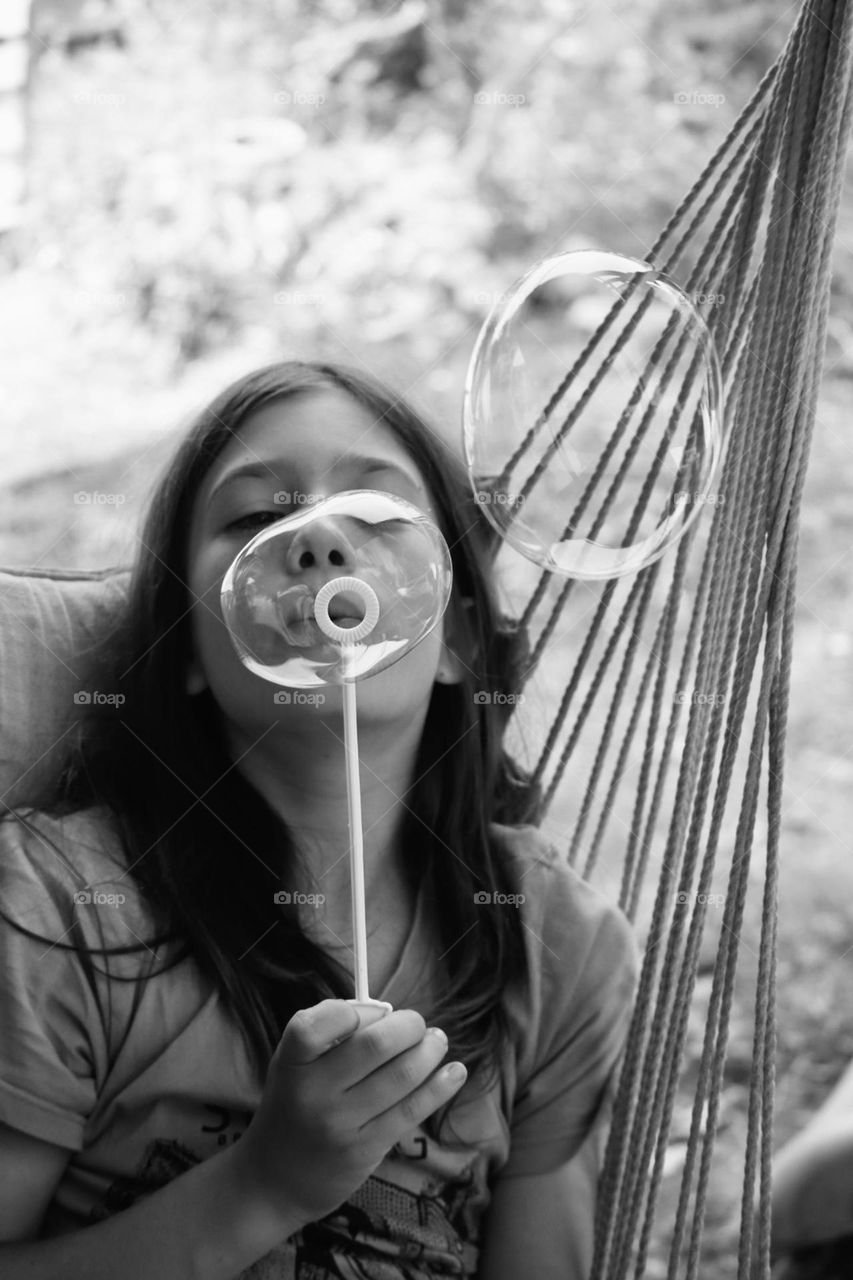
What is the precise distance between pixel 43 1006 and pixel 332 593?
270 millimetres

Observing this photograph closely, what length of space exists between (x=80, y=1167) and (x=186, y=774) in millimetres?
224

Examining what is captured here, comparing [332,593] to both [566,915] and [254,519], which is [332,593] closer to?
[254,519]

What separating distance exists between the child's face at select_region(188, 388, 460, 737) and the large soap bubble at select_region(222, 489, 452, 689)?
9cm

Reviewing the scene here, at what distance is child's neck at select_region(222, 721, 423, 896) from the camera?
31.4 inches

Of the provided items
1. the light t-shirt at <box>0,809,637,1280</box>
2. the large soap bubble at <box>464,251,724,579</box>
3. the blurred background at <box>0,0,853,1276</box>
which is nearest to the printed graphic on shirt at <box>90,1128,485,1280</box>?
the light t-shirt at <box>0,809,637,1280</box>

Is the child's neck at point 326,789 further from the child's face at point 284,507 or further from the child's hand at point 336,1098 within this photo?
the child's hand at point 336,1098

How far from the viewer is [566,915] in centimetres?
87

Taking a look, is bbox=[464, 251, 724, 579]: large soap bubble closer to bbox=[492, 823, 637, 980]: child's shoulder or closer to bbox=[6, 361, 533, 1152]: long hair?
bbox=[6, 361, 533, 1152]: long hair

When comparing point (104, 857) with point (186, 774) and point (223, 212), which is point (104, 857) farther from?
point (223, 212)

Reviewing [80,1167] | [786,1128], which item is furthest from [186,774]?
[786,1128]

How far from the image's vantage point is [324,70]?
2623 millimetres

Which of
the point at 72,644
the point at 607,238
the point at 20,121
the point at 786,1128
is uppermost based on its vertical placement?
the point at 72,644

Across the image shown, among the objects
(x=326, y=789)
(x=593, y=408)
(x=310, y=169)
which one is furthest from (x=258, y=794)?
(x=310, y=169)

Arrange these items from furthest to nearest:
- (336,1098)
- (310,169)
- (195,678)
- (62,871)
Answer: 1. (310,169)
2. (195,678)
3. (62,871)
4. (336,1098)
